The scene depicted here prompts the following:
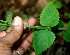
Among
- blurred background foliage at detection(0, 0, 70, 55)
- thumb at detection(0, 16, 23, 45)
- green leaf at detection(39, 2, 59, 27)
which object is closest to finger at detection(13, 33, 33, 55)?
thumb at detection(0, 16, 23, 45)

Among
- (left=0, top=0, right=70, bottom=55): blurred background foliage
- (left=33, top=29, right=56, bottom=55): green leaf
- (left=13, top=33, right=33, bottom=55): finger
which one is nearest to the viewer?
(left=33, top=29, right=56, bottom=55): green leaf

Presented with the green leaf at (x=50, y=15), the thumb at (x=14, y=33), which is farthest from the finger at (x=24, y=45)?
the green leaf at (x=50, y=15)

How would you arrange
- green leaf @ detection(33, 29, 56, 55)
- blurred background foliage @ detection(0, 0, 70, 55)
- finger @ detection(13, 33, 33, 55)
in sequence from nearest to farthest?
1. green leaf @ detection(33, 29, 56, 55)
2. finger @ detection(13, 33, 33, 55)
3. blurred background foliage @ detection(0, 0, 70, 55)

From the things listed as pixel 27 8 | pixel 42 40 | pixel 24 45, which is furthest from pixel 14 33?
pixel 27 8

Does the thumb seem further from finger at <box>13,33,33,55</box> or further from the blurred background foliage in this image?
the blurred background foliage

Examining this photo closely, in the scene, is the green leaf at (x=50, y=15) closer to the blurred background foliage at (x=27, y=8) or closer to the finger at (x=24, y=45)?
the finger at (x=24, y=45)

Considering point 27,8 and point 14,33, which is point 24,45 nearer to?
point 14,33
